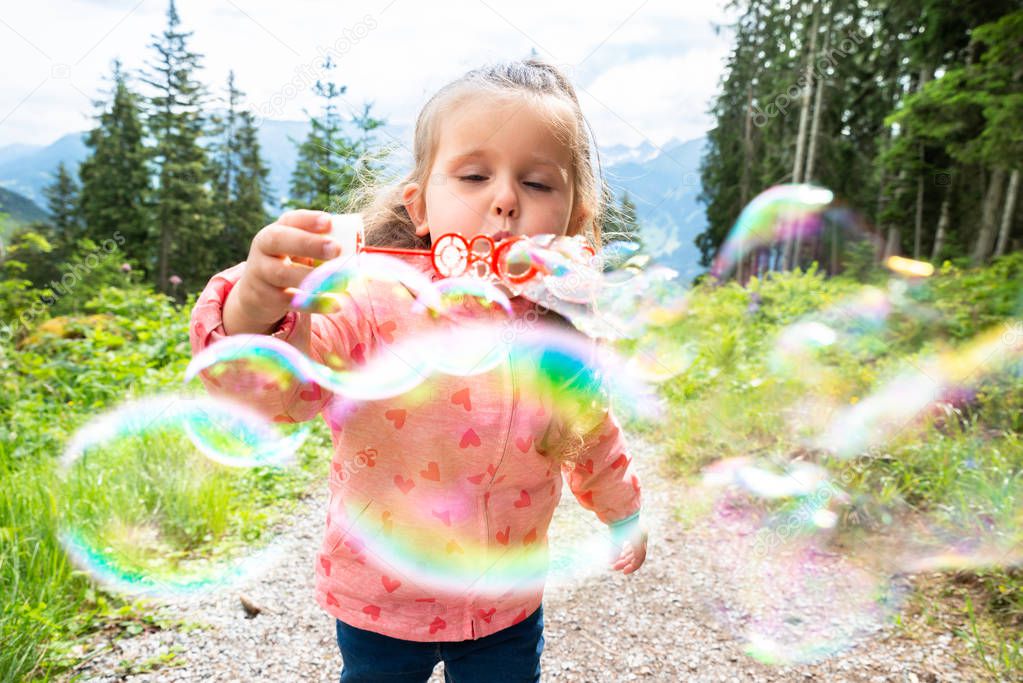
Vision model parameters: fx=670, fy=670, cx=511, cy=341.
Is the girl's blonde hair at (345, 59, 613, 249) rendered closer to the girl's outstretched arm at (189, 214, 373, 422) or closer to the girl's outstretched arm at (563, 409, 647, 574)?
the girl's outstretched arm at (189, 214, 373, 422)

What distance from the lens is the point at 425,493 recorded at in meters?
1.30

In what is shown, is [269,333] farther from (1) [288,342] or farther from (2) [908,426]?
(2) [908,426]

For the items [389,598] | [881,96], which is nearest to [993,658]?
[389,598]

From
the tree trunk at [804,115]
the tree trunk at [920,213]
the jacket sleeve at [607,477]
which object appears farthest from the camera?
the tree trunk at [804,115]

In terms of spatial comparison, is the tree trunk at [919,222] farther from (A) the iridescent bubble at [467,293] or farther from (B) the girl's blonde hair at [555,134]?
(A) the iridescent bubble at [467,293]

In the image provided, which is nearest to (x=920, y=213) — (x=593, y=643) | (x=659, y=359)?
(x=659, y=359)

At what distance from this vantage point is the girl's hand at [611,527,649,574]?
5.15 ft

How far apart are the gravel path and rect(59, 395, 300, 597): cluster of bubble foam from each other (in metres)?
0.17

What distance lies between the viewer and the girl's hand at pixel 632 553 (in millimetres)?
1569

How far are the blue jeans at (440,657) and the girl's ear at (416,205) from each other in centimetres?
81

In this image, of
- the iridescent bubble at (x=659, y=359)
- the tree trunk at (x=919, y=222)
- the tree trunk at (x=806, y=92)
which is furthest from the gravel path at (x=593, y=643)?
the tree trunk at (x=806, y=92)

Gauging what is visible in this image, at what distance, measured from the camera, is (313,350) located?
1140 millimetres

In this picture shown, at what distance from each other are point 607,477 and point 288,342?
84cm

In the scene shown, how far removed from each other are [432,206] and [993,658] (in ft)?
7.60
